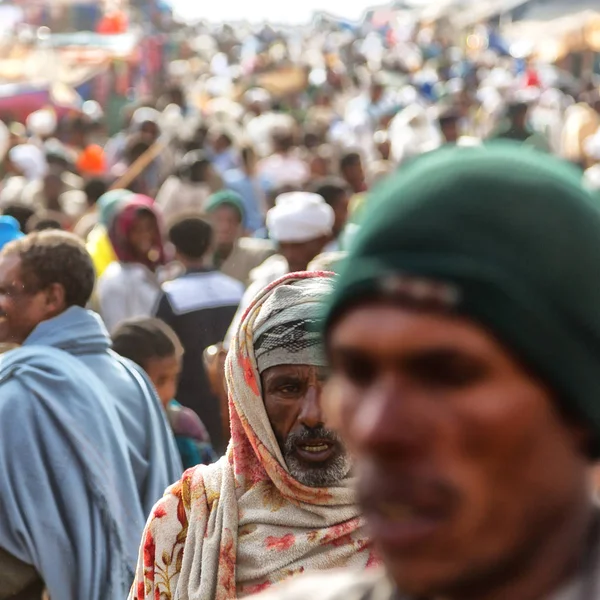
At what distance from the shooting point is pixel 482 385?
104cm

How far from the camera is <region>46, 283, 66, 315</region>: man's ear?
4234 millimetres

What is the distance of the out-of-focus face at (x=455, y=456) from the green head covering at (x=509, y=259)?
0.02 m

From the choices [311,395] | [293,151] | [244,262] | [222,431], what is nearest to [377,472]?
[311,395]

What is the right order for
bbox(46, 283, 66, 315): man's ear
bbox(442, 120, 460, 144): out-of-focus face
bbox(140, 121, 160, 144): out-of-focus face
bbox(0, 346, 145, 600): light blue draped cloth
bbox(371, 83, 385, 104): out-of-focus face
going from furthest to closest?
bbox(371, 83, 385, 104): out-of-focus face < bbox(140, 121, 160, 144): out-of-focus face < bbox(442, 120, 460, 144): out-of-focus face < bbox(46, 283, 66, 315): man's ear < bbox(0, 346, 145, 600): light blue draped cloth

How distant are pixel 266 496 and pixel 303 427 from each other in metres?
0.15

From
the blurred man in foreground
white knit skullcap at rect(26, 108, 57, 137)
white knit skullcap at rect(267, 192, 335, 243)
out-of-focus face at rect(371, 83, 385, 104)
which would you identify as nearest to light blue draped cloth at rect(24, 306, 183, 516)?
white knit skullcap at rect(267, 192, 335, 243)

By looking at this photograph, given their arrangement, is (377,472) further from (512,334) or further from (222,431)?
(222,431)

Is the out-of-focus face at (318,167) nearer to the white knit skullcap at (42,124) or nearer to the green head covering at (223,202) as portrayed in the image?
the green head covering at (223,202)

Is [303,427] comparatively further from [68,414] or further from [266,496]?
[68,414]

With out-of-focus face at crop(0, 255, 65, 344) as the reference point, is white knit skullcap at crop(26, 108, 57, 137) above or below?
below

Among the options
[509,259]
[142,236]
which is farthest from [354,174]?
[509,259]

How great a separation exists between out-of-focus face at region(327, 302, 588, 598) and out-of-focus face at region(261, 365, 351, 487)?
168 cm

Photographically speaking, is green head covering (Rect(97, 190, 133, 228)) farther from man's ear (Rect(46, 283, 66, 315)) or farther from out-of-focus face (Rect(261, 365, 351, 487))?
out-of-focus face (Rect(261, 365, 351, 487))

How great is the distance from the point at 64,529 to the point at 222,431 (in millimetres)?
2054
